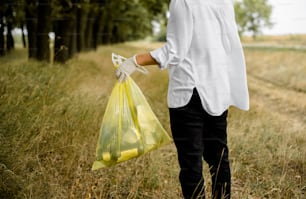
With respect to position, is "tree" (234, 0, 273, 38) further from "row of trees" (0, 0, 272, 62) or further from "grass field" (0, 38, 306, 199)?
"grass field" (0, 38, 306, 199)

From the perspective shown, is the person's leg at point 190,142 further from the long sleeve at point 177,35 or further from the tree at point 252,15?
the tree at point 252,15

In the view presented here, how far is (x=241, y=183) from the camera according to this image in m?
3.47

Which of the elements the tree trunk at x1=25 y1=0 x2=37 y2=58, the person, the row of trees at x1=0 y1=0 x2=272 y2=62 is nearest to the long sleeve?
the person

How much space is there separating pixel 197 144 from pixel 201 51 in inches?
20.4

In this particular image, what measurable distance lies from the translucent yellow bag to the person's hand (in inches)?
4.4

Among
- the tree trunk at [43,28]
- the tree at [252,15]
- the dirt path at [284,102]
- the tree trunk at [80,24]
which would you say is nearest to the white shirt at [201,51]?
the dirt path at [284,102]

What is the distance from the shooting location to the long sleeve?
208 centimetres

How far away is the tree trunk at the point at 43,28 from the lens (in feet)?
27.7

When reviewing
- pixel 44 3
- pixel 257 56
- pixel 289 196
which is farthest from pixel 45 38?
pixel 257 56

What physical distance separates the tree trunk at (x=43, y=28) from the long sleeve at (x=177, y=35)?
6761mm

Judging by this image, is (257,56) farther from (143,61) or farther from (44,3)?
(143,61)

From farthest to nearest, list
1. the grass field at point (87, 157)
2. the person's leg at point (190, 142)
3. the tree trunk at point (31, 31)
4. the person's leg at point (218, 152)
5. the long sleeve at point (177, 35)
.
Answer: the tree trunk at point (31, 31) → the grass field at point (87, 157) → the person's leg at point (218, 152) → the person's leg at point (190, 142) → the long sleeve at point (177, 35)

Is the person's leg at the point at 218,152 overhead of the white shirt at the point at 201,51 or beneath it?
beneath

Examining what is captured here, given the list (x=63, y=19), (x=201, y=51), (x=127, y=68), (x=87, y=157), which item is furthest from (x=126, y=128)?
(x=63, y=19)
